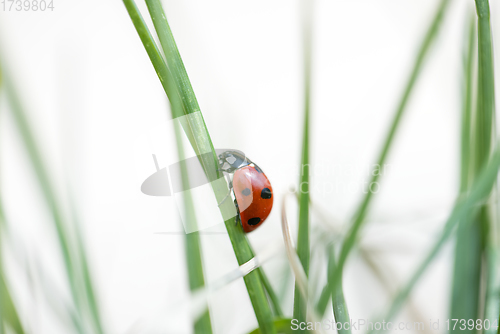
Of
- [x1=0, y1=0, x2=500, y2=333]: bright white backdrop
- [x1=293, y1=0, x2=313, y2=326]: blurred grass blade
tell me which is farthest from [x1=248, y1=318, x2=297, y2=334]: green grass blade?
[x1=0, y1=0, x2=500, y2=333]: bright white backdrop

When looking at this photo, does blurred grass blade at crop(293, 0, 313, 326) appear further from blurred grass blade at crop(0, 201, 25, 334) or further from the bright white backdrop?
the bright white backdrop

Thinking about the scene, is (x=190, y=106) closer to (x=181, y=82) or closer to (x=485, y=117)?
(x=181, y=82)

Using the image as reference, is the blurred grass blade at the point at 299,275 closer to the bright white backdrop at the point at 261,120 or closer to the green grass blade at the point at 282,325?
the green grass blade at the point at 282,325

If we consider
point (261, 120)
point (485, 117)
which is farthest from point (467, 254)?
point (261, 120)

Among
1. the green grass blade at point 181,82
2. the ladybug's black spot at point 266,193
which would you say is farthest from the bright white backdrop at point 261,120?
the green grass blade at point 181,82

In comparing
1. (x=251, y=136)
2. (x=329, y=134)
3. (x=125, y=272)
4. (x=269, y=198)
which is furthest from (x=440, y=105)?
(x=125, y=272)

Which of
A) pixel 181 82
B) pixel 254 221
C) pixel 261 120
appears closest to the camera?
pixel 181 82
